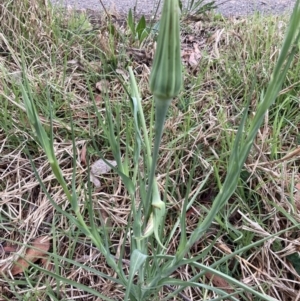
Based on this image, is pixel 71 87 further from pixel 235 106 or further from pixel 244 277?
pixel 244 277

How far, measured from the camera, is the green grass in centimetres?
86

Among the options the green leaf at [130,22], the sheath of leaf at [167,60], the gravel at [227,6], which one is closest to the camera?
the sheath of leaf at [167,60]

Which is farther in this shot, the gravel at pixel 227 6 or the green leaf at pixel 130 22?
the gravel at pixel 227 6

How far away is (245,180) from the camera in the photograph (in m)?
→ 1.00

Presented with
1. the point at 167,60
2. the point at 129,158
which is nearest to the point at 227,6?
the point at 129,158

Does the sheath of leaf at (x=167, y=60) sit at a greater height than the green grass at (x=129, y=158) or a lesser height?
greater

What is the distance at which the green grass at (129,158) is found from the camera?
0.86 m

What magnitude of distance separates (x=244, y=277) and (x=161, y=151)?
340 millimetres

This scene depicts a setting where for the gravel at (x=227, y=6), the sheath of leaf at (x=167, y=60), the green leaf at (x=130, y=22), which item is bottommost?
the gravel at (x=227, y=6)

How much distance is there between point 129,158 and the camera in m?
1.05

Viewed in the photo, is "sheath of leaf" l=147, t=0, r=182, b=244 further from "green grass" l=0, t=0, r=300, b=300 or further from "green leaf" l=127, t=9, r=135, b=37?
"green leaf" l=127, t=9, r=135, b=37

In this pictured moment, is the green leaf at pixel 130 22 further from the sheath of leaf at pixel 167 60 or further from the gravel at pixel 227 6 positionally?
the sheath of leaf at pixel 167 60

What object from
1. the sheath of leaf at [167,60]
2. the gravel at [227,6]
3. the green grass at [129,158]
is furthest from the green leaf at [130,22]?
the sheath of leaf at [167,60]

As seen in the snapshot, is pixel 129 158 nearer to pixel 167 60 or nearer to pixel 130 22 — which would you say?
pixel 130 22
